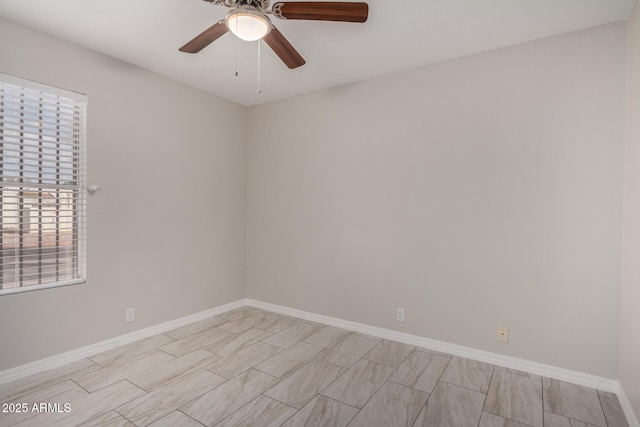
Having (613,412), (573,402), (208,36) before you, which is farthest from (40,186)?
(613,412)

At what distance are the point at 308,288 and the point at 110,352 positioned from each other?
6.22 feet

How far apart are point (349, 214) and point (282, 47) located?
1778mm

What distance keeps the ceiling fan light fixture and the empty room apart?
11 mm

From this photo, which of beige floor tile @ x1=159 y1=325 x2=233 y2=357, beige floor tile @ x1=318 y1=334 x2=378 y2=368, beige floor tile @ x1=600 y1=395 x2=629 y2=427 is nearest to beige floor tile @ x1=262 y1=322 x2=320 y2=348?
beige floor tile @ x1=318 y1=334 x2=378 y2=368

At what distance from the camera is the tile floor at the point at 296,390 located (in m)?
1.93

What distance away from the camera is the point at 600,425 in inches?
75.0

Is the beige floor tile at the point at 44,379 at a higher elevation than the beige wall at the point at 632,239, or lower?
lower

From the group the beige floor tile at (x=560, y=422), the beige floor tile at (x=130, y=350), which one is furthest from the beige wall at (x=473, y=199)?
the beige floor tile at (x=130, y=350)

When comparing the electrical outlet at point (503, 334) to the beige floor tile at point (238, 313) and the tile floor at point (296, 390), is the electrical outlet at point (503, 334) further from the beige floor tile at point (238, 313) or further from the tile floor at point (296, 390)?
the beige floor tile at point (238, 313)

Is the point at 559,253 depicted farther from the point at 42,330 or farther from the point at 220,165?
the point at 42,330

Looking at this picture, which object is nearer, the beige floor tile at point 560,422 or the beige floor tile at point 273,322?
the beige floor tile at point 560,422

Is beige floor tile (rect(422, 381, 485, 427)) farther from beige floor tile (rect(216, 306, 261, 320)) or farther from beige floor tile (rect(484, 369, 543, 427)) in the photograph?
beige floor tile (rect(216, 306, 261, 320))

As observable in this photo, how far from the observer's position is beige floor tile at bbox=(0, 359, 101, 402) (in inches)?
84.6

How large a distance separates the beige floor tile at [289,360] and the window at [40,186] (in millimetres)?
1678
